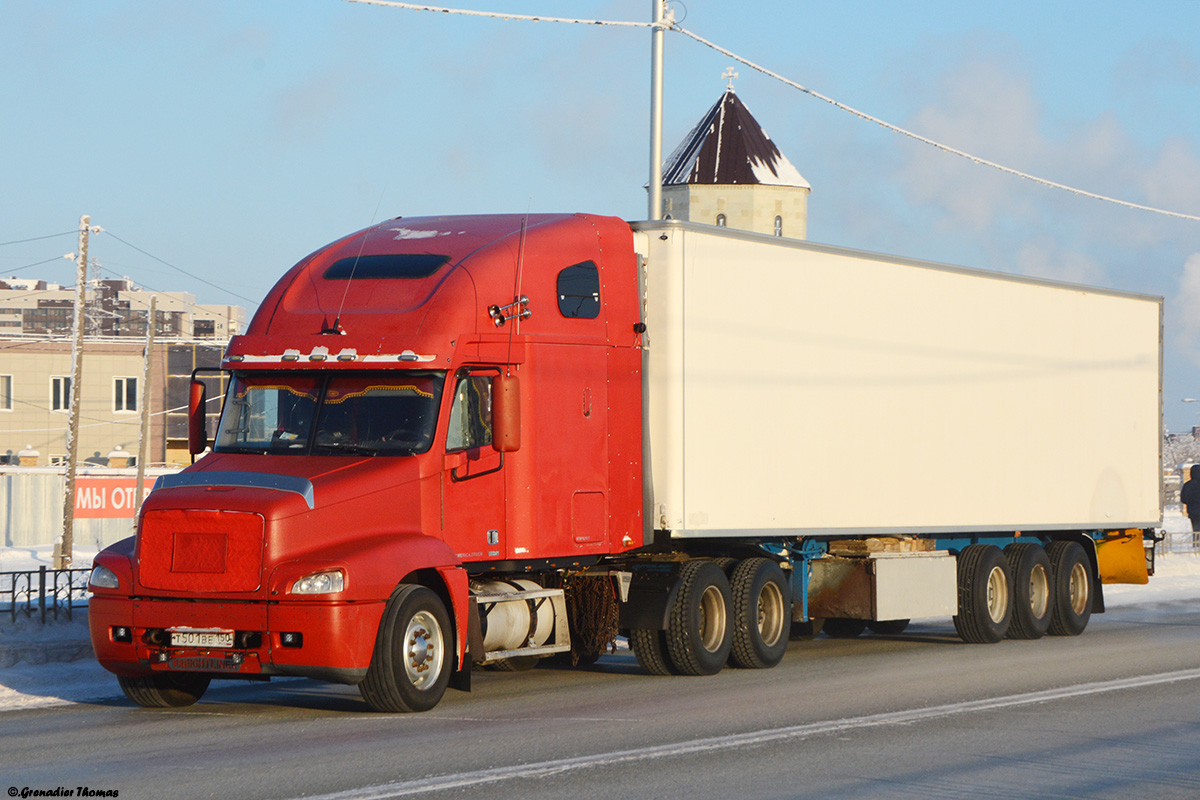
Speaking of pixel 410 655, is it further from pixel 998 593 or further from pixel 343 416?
pixel 998 593

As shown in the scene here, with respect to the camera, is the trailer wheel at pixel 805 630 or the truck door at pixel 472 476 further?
the trailer wheel at pixel 805 630

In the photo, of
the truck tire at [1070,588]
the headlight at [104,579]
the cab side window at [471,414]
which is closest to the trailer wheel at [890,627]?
the truck tire at [1070,588]

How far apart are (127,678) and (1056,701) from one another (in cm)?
705

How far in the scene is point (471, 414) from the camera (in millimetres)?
12312

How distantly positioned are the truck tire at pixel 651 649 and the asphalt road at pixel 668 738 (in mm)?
184

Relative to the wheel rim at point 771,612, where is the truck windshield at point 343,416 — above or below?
above

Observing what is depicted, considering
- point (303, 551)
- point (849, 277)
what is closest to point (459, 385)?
point (303, 551)

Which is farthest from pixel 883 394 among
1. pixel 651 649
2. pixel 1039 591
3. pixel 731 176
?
pixel 731 176

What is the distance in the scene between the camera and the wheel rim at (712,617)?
47.9ft

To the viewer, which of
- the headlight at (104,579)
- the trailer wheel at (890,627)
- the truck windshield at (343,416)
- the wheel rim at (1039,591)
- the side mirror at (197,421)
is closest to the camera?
the headlight at (104,579)

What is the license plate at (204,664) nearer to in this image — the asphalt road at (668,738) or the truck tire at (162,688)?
the asphalt road at (668,738)

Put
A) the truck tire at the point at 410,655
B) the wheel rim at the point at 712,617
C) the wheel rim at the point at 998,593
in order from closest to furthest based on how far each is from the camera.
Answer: the truck tire at the point at 410,655
the wheel rim at the point at 712,617
the wheel rim at the point at 998,593

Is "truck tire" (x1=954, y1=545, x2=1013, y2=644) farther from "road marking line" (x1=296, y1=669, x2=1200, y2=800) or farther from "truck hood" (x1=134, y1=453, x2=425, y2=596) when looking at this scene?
"truck hood" (x1=134, y1=453, x2=425, y2=596)

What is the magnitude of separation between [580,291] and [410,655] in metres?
3.55
